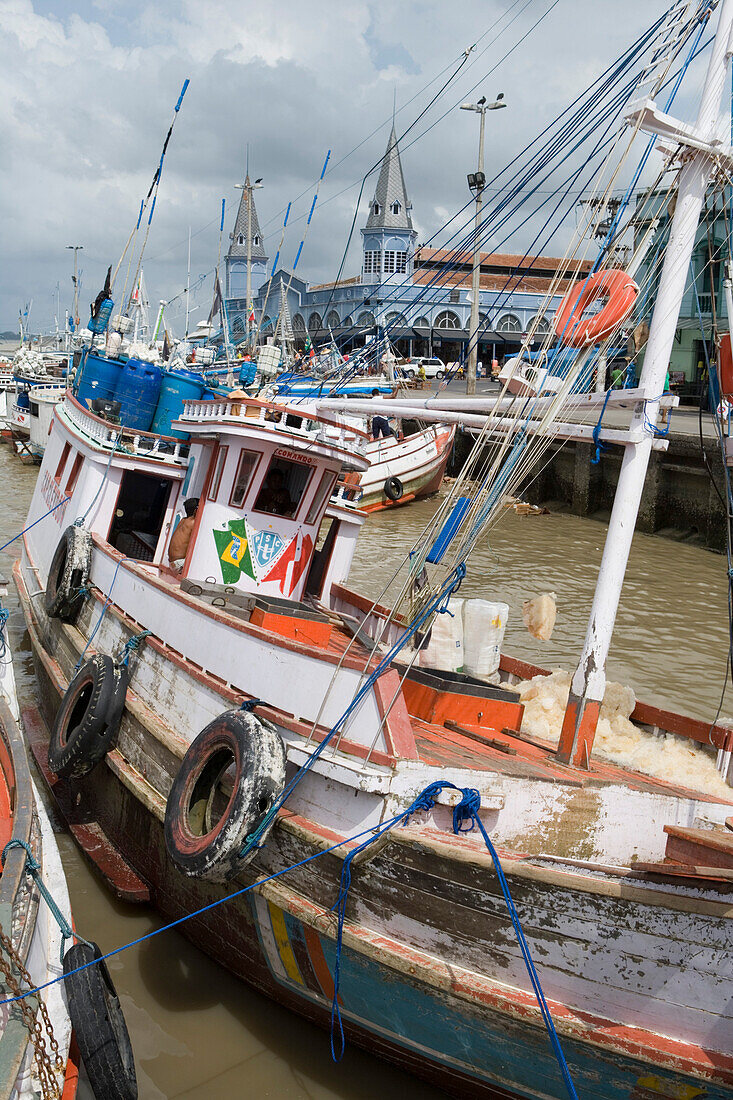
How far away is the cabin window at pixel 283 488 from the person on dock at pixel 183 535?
1.04 metres

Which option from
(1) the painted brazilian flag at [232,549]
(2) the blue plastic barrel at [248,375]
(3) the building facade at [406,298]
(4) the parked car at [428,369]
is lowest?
(1) the painted brazilian flag at [232,549]

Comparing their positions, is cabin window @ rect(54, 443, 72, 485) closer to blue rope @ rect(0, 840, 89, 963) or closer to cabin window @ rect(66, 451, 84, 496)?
cabin window @ rect(66, 451, 84, 496)

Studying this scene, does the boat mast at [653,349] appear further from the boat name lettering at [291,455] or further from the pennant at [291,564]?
the pennant at [291,564]

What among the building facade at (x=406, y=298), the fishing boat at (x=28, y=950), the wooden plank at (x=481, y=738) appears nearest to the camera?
the fishing boat at (x=28, y=950)

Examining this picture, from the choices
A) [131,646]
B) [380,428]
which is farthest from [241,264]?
[131,646]

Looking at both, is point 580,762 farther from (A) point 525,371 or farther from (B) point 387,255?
(B) point 387,255

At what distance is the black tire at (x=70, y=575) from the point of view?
9602 mm

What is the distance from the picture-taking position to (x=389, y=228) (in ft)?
189

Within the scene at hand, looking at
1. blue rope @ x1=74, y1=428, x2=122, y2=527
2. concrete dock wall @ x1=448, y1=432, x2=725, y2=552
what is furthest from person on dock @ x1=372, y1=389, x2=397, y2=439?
blue rope @ x1=74, y1=428, x2=122, y2=527

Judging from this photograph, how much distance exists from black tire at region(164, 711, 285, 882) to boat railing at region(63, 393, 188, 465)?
4673 mm

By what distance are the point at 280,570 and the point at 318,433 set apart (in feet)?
5.14

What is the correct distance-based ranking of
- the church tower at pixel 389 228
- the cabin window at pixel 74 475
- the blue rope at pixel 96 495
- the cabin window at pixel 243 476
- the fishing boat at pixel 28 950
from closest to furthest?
the fishing boat at pixel 28 950
the cabin window at pixel 243 476
the blue rope at pixel 96 495
the cabin window at pixel 74 475
the church tower at pixel 389 228

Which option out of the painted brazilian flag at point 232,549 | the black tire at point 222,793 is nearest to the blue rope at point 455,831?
the black tire at point 222,793

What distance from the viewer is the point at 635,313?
7059 mm
